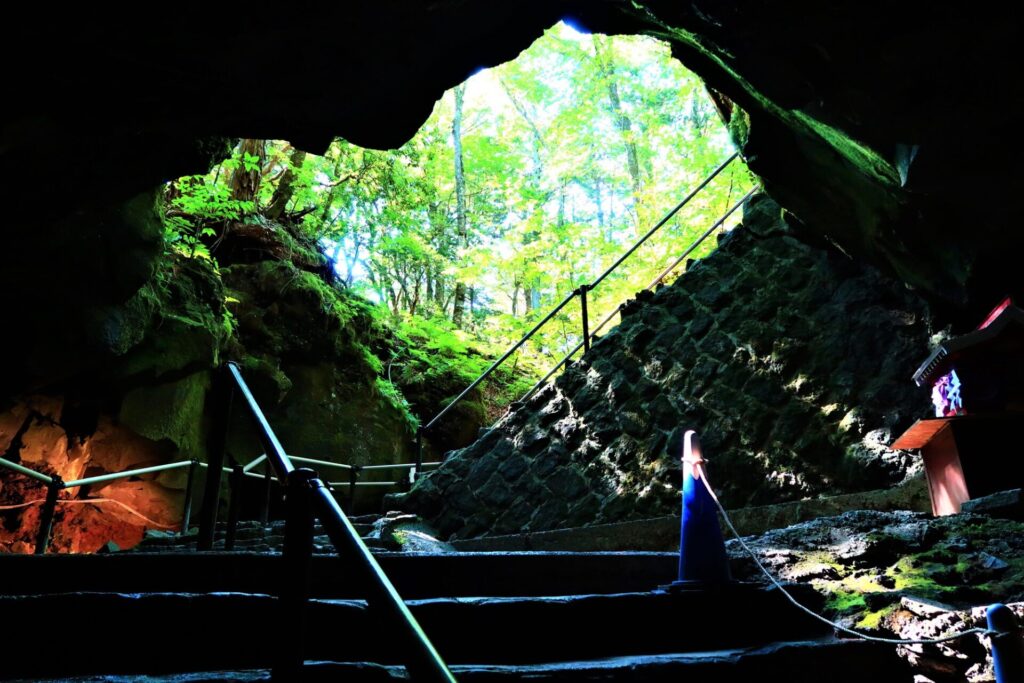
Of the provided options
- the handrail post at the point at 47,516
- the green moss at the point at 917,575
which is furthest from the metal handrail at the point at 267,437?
the green moss at the point at 917,575

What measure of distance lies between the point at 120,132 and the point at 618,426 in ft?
16.5

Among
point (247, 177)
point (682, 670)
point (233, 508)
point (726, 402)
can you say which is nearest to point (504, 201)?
point (247, 177)

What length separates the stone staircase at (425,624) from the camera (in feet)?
6.64

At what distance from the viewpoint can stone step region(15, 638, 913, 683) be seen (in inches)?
75.4

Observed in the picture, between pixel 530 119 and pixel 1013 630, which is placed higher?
pixel 530 119

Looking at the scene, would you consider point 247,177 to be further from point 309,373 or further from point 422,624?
point 422,624

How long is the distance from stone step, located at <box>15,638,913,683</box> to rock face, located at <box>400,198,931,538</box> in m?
2.65

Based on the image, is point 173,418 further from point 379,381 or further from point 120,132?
point 120,132

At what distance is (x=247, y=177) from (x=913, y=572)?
1055 centimetres

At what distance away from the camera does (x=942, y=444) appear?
3666mm

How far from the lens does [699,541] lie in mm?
2947

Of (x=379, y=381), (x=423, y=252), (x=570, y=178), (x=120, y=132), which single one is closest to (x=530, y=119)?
(x=570, y=178)

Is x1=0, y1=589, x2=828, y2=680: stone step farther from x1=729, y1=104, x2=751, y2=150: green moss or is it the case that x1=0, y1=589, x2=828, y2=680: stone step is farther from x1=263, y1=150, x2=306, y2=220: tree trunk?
x1=263, y1=150, x2=306, y2=220: tree trunk

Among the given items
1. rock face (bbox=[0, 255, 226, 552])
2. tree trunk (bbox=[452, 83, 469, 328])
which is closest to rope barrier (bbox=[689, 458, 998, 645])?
rock face (bbox=[0, 255, 226, 552])
